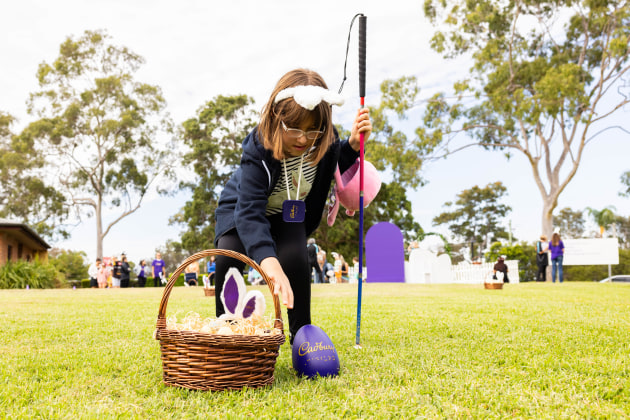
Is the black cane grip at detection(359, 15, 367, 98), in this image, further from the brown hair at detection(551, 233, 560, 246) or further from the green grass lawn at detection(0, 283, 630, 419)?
the brown hair at detection(551, 233, 560, 246)

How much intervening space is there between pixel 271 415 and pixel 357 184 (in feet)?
5.49

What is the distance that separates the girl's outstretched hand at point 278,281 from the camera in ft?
7.33

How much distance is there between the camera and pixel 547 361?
279 centimetres

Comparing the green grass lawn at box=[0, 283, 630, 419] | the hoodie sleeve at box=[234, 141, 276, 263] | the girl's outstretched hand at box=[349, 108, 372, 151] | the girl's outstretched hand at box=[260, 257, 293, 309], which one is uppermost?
the girl's outstretched hand at box=[349, 108, 372, 151]

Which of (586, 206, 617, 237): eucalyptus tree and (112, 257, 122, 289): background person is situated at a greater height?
(586, 206, 617, 237): eucalyptus tree

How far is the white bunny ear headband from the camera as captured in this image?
241 cm

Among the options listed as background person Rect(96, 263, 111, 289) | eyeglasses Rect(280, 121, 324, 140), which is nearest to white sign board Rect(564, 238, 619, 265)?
background person Rect(96, 263, 111, 289)

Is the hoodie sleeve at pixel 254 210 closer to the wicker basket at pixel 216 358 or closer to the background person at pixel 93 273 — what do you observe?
the wicker basket at pixel 216 358

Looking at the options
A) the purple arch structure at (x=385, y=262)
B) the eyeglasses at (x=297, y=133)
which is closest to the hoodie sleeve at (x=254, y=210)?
the eyeglasses at (x=297, y=133)

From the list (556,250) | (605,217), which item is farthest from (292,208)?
(605,217)

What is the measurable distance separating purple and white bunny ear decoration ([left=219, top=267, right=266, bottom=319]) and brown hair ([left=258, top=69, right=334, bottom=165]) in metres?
0.78

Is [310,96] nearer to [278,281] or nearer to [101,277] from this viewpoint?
[278,281]

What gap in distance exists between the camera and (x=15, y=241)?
2716 centimetres

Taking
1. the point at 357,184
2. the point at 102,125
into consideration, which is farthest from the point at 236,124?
the point at 357,184
